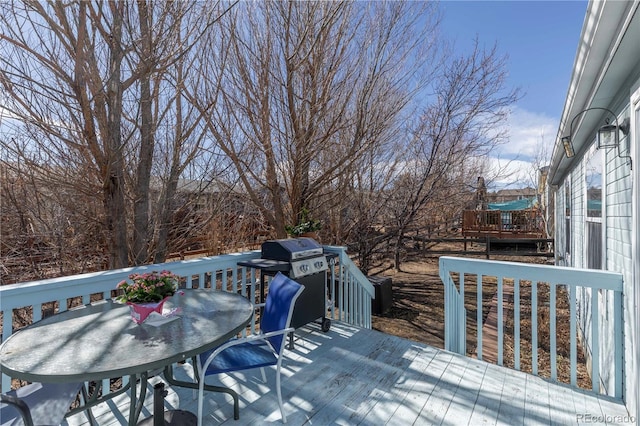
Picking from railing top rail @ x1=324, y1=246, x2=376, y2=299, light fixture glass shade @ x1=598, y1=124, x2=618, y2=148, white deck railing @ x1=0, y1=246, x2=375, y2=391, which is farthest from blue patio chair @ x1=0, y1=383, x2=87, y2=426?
light fixture glass shade @ x1=598, y1=124, x2=618, y2=148

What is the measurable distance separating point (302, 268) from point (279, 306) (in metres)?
1.07

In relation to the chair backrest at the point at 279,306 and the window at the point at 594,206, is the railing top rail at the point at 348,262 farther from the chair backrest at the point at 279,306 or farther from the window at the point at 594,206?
the window at the point at 594,206

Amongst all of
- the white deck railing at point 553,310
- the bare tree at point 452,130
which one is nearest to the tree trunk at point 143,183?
the white deck railing at point 553,310

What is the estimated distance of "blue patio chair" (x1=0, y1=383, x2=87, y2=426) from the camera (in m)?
1.55

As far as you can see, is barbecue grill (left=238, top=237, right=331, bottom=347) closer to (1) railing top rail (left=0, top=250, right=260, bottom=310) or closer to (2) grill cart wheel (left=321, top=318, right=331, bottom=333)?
(2) grill cart wheel (left=321, top=318, right=331, bottom=333)

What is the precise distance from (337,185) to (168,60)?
4160 mm

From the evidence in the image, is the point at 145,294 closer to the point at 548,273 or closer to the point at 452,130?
the point at 548,273

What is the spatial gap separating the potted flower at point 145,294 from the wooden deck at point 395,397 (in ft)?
2.93

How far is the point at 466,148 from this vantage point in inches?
298

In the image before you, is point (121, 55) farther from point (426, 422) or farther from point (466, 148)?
point (466, 148)

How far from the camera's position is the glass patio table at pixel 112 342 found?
144 cm

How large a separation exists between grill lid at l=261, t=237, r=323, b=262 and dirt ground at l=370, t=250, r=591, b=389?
9.78 feet

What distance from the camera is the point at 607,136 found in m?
2.90

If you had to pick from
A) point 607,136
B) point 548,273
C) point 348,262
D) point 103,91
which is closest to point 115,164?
point 103,91
